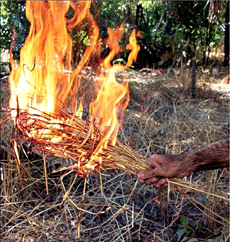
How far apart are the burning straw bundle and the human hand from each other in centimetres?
5

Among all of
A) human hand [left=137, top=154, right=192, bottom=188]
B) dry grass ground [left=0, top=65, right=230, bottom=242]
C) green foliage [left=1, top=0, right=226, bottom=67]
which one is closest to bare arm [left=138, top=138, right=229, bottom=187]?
human hand [left=137, top=154, right=192, bottom=188]

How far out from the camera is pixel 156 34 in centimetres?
908

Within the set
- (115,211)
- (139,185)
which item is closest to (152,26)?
(139,185)

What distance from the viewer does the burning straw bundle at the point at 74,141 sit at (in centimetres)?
158

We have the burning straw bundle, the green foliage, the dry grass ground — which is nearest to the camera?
the burning straw bundle

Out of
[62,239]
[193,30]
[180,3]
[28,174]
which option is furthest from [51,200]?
[193,30]

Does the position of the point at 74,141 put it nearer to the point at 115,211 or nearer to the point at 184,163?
the point at 184,163

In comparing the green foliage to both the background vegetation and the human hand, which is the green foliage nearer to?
the background vegetation

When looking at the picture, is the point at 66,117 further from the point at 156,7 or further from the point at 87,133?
the point at 156,7

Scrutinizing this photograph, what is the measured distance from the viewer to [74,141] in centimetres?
161

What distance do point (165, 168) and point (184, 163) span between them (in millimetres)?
106

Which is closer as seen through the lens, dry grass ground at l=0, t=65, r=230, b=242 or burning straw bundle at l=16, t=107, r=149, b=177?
burning straw bundle at l=16, t=107, r=149, b=177

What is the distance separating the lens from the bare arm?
1.64m

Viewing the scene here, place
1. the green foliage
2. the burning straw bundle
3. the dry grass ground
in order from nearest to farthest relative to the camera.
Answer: the burning straw bundle < the dry grass ground < the green foliage
